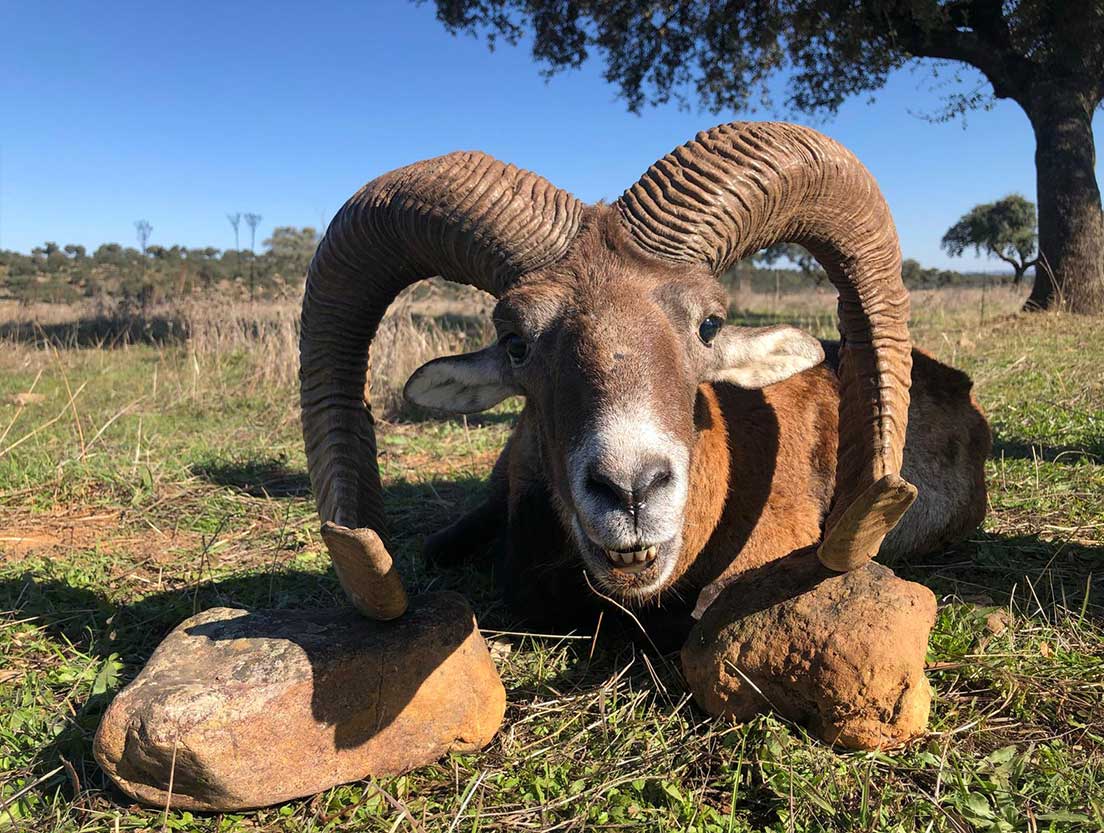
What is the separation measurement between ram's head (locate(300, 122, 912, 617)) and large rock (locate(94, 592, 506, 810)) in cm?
20

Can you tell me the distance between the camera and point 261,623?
283cm

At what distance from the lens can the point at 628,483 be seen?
93.5 inches

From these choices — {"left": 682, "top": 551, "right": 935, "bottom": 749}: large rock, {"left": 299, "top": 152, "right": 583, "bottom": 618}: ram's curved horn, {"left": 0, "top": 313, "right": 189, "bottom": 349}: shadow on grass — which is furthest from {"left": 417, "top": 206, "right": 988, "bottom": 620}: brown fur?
{"left": 0, "top": 313, "right": 189, "bottom": 349}: shadow on grass

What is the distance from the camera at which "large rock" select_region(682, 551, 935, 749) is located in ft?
8.16

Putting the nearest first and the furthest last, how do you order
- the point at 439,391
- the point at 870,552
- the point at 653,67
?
the point at 870,552 < the point at 439,391 < the point at 653,67

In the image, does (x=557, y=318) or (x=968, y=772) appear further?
(x=557, y=318)

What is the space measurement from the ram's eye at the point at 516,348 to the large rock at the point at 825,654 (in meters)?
1.29

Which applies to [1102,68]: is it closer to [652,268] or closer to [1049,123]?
[1049,123]

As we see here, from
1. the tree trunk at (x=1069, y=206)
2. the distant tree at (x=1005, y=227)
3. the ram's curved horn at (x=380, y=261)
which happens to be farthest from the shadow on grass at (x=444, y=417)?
the distant tree at (x=1005, y=227)

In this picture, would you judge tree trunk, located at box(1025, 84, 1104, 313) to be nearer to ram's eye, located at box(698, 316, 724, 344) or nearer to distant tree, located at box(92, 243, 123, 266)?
ram's eye, located at box(698, 316, 724, 344)

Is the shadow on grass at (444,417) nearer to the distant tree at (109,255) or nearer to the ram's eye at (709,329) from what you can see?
the ram's eye at (709,329)

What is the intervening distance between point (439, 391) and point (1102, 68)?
1762 cm

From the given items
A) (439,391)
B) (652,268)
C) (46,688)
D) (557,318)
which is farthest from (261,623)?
(652,268)

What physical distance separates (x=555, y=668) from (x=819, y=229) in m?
2.26
